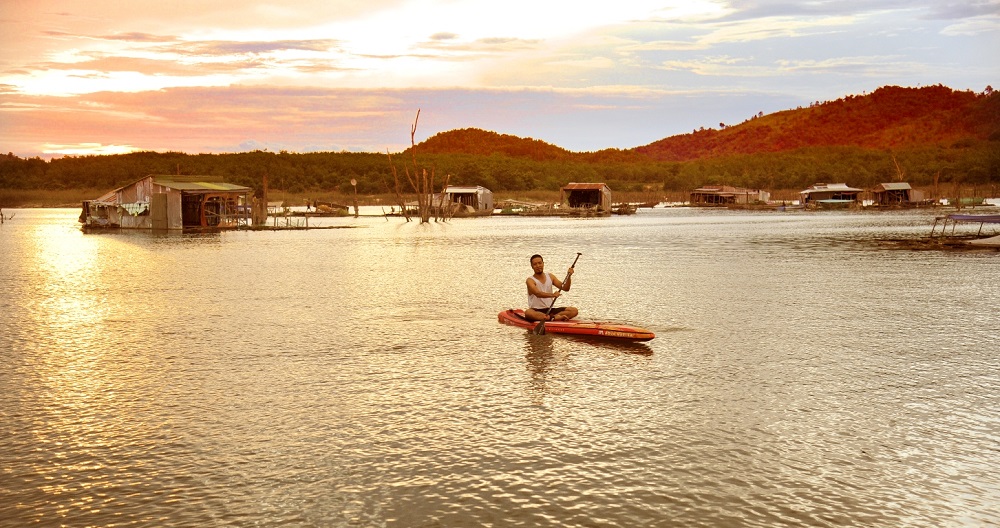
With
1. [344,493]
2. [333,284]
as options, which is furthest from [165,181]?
[344,493]

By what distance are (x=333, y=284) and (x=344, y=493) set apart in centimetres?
1937

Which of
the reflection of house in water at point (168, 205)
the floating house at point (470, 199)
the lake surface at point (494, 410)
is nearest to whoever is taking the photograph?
the lake surface at point (494, 410)

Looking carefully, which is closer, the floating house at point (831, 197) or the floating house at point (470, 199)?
the floating house at point (470, 199)

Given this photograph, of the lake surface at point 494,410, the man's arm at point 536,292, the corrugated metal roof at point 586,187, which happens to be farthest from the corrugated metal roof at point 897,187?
the man's arm at point 536,292

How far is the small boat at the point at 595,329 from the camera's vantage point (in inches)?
590

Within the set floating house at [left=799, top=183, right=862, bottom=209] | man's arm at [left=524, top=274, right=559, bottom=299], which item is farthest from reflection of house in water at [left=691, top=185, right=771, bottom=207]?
man's arm at [left=524, top=274, right=559, bottom=299]

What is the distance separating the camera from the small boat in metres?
15.0

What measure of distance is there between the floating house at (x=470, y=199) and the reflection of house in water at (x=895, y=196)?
165 feet

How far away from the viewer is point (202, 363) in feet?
46.1

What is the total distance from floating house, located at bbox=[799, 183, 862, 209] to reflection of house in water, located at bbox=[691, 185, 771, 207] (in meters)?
8.99

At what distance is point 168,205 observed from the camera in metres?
59.9

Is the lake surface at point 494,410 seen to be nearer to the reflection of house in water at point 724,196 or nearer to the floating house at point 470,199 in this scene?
the floating house at point 470,199

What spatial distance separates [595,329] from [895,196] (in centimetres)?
11007

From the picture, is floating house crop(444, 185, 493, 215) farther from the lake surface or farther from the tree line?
the lake surface
